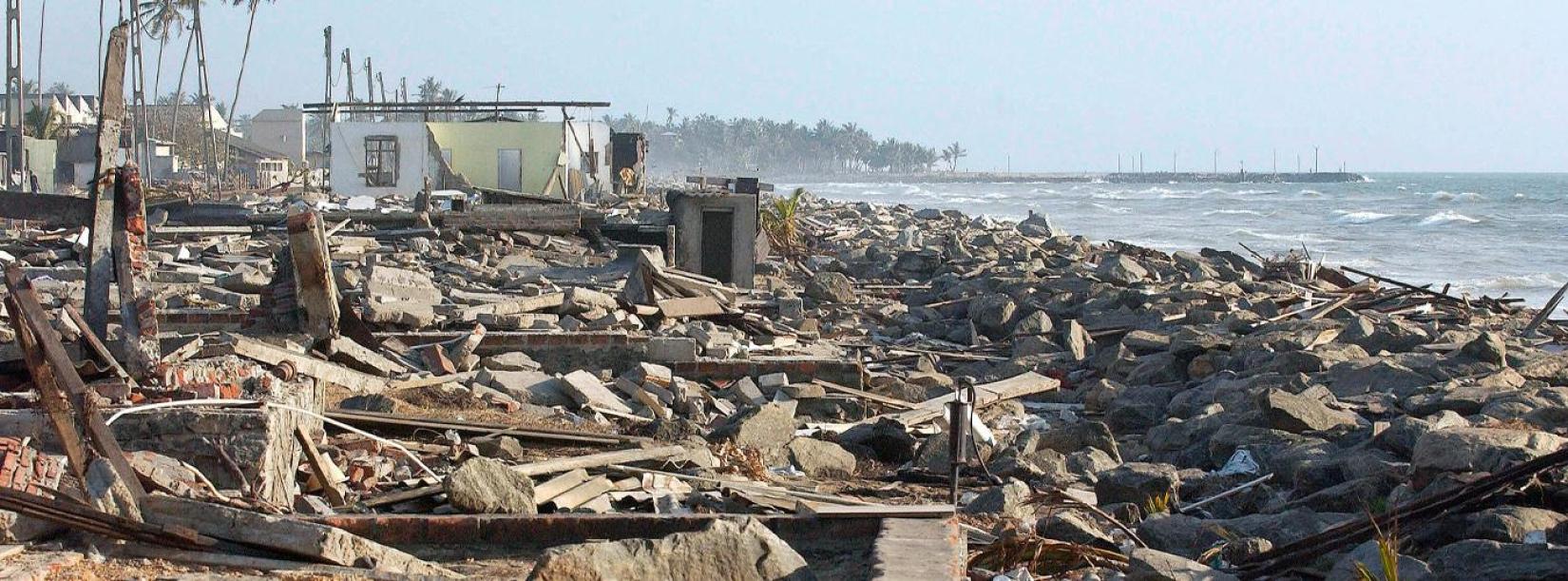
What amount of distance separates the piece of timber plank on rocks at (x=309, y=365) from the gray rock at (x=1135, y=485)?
443cm

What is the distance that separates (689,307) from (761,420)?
4.63 meters

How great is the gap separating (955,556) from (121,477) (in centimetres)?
307

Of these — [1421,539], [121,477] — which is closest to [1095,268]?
[1421,539]

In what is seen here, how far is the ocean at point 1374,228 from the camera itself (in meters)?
35.1

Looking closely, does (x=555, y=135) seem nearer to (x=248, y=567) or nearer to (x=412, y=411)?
(x=412, y=411)

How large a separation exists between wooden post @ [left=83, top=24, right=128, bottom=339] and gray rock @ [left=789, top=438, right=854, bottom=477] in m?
3.70

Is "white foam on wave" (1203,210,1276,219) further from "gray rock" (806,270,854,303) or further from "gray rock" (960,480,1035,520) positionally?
"gray rock" (960,480,1035,520)

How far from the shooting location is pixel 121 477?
5.46 meters

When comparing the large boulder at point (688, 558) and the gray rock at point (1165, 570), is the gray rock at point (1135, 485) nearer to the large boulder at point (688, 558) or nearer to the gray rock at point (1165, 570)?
the gray rock at point (1165, 570)

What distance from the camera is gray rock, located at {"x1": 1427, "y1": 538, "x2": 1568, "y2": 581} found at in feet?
17.5

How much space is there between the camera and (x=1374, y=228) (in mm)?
56500

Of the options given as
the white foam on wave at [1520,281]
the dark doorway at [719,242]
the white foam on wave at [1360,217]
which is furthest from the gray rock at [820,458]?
the white foam on wave at [1360,217]

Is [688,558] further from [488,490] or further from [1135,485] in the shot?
[1135,485]

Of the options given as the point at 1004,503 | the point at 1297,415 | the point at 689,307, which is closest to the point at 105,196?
the point at 1004,503
